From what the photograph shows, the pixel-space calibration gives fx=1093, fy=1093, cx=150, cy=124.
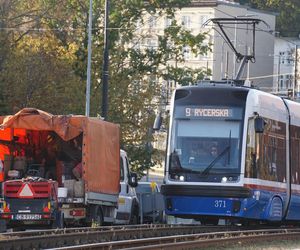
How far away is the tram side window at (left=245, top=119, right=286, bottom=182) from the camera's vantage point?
2703 cm

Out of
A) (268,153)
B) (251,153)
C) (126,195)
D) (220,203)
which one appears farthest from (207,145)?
(126,195)

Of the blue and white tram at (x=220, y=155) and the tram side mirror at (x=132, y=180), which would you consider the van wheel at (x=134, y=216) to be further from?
the blue and white tram at (x=220, y=155)

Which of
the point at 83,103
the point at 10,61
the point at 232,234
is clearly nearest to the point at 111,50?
the point at 83,103

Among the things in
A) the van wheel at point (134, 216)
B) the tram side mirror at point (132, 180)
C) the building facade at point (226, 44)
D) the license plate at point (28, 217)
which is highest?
the building facade at point (226, 44)

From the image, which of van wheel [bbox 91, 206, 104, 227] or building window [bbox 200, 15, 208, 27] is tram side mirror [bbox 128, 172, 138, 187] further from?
building window [bbox 200, 15, 208, 27]

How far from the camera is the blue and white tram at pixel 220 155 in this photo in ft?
86.9

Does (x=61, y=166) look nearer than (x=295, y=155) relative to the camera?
Yes

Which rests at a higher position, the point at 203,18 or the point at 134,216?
the point at 203,18

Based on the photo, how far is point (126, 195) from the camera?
103ft

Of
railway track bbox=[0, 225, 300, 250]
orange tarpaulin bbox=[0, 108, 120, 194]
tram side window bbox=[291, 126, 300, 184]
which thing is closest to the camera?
railway track bbox=[0, 225, 300, 250]

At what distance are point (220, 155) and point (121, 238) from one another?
4011 mm

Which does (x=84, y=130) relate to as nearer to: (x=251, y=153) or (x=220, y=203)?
(x=220, y=203)

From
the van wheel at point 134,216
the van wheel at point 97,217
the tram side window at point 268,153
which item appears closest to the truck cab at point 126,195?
the van wheel at point 134,216

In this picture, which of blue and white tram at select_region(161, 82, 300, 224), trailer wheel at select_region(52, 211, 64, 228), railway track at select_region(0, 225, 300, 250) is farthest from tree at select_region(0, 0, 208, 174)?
trailer wheel at select_region(52, 211, 64, 228)
